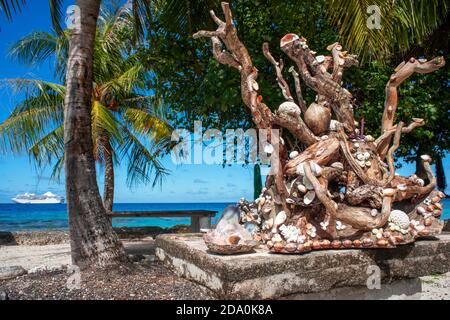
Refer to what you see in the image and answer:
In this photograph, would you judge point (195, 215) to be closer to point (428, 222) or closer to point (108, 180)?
point (108, 180)

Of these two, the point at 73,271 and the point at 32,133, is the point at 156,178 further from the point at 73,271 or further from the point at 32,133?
the point at 73,271

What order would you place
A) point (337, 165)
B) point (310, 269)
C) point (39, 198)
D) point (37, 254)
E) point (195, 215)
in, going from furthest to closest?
point (39, 198) → point (195, 215) → point (37, 254) → point (337, 165) → point (310, 269)

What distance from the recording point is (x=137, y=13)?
6820 mm

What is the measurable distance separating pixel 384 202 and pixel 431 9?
5243mm

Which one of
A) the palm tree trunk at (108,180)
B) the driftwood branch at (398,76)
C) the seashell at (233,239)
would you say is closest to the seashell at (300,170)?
the seashell at (233,239)

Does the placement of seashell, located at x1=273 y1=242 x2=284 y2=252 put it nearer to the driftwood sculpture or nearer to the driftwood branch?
the driftwood sculpture

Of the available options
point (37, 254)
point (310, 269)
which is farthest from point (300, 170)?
point (37, 254)

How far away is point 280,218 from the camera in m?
4.23

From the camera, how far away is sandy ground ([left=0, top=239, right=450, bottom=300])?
176 inches

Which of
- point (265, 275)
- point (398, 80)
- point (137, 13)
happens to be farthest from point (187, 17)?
point (265, 275)

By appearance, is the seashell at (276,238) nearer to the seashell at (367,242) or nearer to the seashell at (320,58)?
the seashell at (367,242)

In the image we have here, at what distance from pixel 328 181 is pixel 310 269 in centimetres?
110

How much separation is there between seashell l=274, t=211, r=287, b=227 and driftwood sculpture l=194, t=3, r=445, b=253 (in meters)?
0.01

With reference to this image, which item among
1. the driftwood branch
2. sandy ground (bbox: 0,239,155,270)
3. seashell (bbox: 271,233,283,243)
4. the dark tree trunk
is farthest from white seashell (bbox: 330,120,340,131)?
the dark tree trunk
